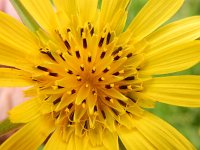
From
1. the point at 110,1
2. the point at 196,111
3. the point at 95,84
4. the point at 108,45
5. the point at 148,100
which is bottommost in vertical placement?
the point at 196,111

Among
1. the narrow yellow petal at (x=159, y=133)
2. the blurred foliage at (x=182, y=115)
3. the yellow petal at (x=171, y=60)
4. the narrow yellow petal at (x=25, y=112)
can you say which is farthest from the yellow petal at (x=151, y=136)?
the blurred foliage at (x=182, y=115)

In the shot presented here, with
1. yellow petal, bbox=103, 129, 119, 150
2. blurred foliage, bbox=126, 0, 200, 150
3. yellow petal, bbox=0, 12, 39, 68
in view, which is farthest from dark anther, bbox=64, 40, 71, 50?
blurred foliage, bbox=126, 0, 200, 150

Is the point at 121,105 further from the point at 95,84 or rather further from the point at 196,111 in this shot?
the point at 196,111

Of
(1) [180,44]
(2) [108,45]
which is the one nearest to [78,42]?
(2) [108,45]

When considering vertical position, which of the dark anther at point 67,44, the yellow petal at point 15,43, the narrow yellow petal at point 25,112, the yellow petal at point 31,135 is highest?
the yellow petal at point 15,43

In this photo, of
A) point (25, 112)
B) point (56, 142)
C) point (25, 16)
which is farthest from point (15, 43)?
point (56, 142)

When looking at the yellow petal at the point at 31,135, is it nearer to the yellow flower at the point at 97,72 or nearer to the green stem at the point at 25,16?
the yellow flower at the point at 97,72

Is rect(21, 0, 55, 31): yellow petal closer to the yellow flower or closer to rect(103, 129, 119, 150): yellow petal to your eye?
the yellow flower
